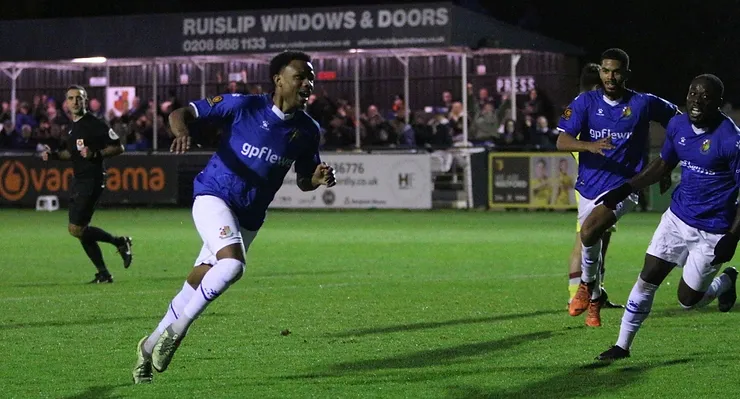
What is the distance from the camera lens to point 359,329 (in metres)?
11.4

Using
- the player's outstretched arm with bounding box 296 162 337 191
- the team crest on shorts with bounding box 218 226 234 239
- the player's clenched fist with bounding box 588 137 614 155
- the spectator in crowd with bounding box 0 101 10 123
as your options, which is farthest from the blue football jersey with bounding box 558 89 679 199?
the spectator in crowd with bounding box 0 101 10 123

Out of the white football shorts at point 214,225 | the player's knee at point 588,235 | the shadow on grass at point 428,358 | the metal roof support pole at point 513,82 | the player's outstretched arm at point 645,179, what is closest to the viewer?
the white football shorts at point 214,225

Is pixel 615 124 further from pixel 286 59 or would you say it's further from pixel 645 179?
pixel 286 59

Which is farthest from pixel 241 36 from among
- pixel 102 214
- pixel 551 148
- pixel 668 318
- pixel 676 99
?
pixel 668 318

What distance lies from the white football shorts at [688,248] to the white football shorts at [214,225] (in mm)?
2912

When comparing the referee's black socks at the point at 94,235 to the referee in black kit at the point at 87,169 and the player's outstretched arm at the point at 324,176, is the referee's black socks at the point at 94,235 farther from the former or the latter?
the player's outstretched arm at the point at 324,176

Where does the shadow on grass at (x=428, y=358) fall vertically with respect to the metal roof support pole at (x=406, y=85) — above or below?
below

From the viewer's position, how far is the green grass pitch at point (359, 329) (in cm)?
859

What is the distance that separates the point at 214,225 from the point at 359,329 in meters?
2.98

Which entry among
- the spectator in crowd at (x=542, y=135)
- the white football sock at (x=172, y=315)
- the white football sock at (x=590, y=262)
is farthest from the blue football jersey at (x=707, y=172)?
the spectator in crowd at (x=542, y=135)

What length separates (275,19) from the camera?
34.5 m

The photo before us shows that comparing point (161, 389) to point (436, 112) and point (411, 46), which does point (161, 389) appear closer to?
point (411, 46)

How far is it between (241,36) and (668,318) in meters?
24.2

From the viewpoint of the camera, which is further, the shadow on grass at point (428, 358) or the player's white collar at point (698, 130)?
the player's white collar at point (698, 130)
